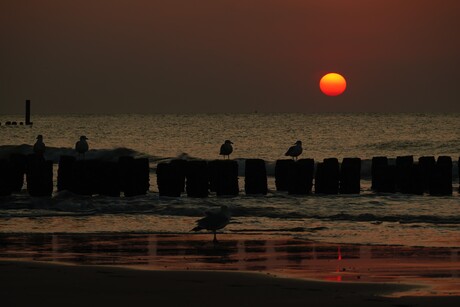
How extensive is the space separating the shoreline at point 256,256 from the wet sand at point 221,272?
0.01 m

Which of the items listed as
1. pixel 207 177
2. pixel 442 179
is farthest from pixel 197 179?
pixel 442 179

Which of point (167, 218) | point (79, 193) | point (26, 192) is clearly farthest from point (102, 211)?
point (26, 192)

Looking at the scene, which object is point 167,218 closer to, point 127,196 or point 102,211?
point 102,211

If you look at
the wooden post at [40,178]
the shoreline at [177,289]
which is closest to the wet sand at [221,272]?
the shoreline at [177,289]

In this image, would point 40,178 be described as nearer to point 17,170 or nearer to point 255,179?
A: point 17,170

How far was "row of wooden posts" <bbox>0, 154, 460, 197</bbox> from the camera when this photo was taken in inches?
1007

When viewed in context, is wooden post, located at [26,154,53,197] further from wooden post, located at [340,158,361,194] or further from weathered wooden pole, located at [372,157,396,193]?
weathered wooden pole, located at [372,157,396,193]

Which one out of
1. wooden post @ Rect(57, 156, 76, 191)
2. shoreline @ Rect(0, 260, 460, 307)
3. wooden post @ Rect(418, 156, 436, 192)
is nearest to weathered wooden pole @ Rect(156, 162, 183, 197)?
wooden post @ Rect(57, 156, 76, 191)

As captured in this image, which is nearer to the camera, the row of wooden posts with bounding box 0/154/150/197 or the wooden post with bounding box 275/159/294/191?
the row of wooden posts with bounding box 0/154/150/197

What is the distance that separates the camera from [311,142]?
→ 82.4 metres

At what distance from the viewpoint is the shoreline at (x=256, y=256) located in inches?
466

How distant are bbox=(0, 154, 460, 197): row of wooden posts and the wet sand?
939cm

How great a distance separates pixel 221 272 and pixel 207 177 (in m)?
13.7

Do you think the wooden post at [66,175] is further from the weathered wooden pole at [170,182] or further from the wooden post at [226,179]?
the wooden post at [226,179]
